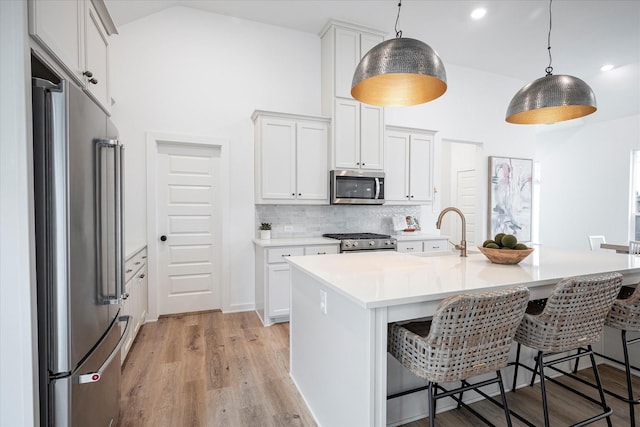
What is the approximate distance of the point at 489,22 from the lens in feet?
13.4

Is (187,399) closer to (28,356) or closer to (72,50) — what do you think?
(28,356)

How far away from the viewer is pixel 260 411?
6.81ft

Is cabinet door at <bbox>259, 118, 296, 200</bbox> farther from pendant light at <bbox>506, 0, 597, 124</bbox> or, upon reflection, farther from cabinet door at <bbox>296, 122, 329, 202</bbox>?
pendant light at <bbox>506, 0, 597, 124</bbox>

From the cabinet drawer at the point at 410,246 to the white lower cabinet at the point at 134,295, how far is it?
117 inches

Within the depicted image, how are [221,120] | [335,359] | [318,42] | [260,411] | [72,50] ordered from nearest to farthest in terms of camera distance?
[72,50] → [335,359] → [260,411] → [221,120] → [318,42]

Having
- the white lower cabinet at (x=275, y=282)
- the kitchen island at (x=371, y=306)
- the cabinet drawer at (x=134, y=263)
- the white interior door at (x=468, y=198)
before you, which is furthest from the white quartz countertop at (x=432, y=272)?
the white interior door at (x=468, y=198)

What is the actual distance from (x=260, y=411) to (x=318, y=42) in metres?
4.33

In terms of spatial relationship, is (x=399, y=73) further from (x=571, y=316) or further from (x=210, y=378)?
(x=210, y=378)

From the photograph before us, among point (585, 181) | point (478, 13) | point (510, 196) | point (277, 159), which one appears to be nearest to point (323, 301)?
point (277, 159)

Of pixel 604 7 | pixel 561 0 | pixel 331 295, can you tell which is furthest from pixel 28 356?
pixel 604 7

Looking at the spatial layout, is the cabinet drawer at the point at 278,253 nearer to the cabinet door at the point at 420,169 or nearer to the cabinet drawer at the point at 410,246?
the cabinet drawer at the point at 410,246

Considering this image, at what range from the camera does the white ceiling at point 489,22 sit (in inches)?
145

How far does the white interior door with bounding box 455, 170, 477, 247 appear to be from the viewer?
5.93 metres

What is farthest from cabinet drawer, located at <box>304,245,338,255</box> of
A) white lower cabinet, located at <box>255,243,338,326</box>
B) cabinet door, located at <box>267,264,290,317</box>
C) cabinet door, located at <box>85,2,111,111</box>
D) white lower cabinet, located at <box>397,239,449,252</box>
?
cabinet door, located at <box>85,2,111,111</box>
